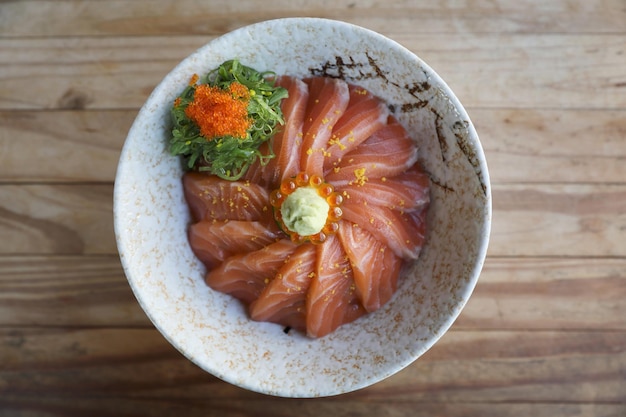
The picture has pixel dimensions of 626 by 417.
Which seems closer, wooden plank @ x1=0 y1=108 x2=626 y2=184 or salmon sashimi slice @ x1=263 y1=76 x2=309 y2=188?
salmon sashimi slice @ x1=263 y1=76 x2=309 y2=188

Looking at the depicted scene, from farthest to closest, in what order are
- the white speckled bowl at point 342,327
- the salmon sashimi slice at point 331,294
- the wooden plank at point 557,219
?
the wooden plank at point 557,219 < the salmon sashimi slice at point 331,294 < the white speckled bowl at point 342,327

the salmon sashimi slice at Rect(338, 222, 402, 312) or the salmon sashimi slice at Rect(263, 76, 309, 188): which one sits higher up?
the salmon sashimi slice at Rect(263, 76, 309, 188)

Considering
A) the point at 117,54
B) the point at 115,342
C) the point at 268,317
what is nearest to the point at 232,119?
the point at 268,317

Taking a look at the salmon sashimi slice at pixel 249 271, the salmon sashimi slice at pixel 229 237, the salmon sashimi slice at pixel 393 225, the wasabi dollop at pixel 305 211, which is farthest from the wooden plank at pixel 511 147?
the wasabi dollop at pixel 305 211

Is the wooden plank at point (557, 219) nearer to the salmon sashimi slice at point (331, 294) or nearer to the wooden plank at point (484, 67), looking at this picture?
the wooden plank at point (484, 67)

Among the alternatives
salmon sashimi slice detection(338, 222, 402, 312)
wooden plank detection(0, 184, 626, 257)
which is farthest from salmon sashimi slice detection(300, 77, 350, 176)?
wooden plank detection(0, 184, 626, 257)

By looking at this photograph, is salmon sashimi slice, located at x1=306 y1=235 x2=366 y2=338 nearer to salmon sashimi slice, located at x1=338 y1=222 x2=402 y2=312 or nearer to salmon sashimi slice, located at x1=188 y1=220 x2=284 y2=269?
salmon sashimi slice, located at x1=338 y1=222 x2=402 y2=312

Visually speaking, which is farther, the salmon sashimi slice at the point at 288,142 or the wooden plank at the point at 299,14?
the wooden plank at the point at 299,14

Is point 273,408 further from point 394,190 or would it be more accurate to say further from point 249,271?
point 394,190
